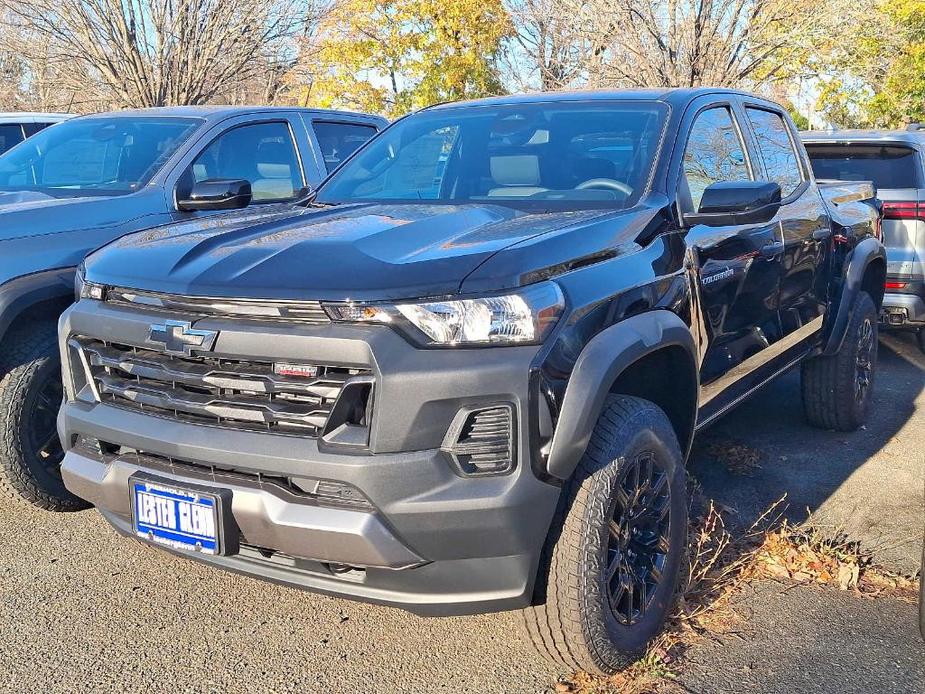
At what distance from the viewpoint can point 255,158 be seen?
17.7ft

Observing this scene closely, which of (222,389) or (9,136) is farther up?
(9,136)

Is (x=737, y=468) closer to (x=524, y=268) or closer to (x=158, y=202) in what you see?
(x=524, y=268)

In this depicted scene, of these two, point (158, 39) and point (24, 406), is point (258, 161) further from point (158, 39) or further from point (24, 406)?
point (158, 39)

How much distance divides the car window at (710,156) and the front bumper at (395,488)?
1439mm

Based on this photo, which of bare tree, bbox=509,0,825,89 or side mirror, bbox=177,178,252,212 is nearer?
side mirror, bbox=177,178,252,212

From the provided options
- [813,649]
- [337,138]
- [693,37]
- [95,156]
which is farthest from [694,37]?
[813,649]

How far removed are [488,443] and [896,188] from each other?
5.72 meters

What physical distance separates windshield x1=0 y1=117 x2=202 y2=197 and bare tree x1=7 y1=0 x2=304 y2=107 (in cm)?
776

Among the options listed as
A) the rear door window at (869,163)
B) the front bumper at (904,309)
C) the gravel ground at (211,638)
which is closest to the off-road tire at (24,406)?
the gravel ground at (211,638)

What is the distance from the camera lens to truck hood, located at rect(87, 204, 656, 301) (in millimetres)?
2484

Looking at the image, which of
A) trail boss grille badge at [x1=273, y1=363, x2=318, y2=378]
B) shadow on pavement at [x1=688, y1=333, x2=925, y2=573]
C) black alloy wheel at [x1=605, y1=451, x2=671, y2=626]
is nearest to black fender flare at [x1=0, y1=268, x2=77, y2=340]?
trail boss grille badge at [x1=273, y1=363, x2=318, y2=378]

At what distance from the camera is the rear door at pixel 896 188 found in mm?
6676

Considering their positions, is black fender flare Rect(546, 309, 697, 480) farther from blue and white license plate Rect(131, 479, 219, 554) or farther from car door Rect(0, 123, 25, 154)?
car door Rect(0, 123, 25, 154)

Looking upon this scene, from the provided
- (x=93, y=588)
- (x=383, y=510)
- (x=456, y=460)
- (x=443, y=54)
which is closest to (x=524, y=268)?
(x=456, y=460)
